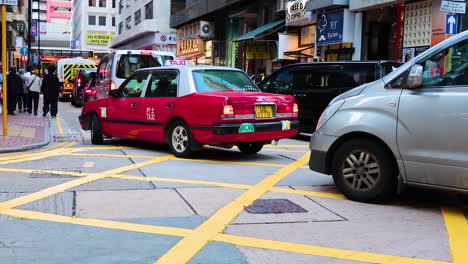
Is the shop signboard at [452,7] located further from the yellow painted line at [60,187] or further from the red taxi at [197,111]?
the yellow painted line at [60,187]

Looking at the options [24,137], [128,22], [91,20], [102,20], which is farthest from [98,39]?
[24,137]

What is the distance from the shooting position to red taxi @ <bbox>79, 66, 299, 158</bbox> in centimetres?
888

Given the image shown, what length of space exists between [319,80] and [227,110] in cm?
446

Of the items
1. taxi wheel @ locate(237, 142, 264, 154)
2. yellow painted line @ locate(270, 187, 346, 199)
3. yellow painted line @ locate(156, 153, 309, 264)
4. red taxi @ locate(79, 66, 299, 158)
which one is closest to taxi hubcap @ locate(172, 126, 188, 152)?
red taxi @ locate(79, 66, 299, 158)

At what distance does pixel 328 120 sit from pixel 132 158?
4.05 meters

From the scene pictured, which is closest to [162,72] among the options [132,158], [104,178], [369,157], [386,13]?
[132,158]

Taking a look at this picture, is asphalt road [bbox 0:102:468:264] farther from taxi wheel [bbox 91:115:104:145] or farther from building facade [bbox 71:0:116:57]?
building facade [bbox 71:0:116:57]

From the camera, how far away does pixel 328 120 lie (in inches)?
264

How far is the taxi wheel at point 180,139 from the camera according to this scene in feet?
30.8

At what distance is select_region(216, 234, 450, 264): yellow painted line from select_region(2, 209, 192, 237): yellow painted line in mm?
443

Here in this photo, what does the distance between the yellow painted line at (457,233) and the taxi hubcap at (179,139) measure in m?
4.57

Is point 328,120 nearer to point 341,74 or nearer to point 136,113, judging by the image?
point 136,113

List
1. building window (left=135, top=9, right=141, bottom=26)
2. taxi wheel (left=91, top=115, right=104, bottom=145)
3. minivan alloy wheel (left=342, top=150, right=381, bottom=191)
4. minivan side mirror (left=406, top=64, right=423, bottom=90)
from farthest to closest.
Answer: building window (left=135, top=9, right=141, bottom=26)
taxi wheel (left=91, top=115, right=104, bottom=145)
minivan alloy wheel (left=342, top=150, right=381, bottom=191)
minivan side mirror (left=406, top=64, right=423, bottom=90)

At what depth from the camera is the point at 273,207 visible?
6.11 metres
